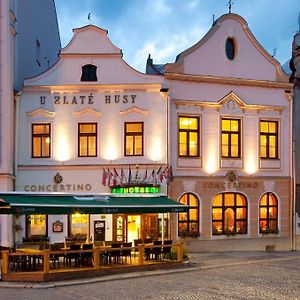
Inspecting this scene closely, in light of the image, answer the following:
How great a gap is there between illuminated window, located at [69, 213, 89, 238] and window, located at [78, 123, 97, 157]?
2737 millimetres

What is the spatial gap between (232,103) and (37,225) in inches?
409

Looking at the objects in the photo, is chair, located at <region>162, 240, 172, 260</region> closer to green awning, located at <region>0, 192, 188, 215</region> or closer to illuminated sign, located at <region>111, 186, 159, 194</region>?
green awning, located at <region>0, 192, 188, 215</region>

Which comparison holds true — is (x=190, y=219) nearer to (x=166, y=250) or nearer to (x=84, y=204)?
(x=166, y=250)

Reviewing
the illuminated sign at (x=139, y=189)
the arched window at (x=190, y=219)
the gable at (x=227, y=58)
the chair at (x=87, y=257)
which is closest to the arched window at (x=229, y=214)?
the arched window at (x=190, y=219)

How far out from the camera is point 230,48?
2823 centimetres

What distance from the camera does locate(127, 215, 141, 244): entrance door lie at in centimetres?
2589

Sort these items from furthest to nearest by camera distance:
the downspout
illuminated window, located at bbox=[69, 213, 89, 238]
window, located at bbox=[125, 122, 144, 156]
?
1. the downspout
2. window, located at bbox=[125, 122, 144, 156]
3. illuminated window, located at bbox=[69, 213, 89, 238]

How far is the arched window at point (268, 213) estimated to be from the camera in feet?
92.0

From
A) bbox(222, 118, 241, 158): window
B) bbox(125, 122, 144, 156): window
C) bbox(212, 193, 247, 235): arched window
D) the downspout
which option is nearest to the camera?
bbox(125, 122, 144, 156): window

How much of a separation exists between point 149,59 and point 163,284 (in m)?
17.4

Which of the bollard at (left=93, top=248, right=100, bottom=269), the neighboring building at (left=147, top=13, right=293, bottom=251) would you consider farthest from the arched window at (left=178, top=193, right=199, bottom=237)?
the bollard at (left=93, top=248, right=100, bottom=269)

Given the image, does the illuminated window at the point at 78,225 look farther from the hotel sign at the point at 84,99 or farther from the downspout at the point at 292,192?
the downspout at the point at 292,192

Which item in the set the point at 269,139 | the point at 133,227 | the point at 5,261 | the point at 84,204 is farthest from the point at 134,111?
the point at 5,261

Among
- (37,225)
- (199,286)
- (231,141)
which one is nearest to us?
(199,286)
